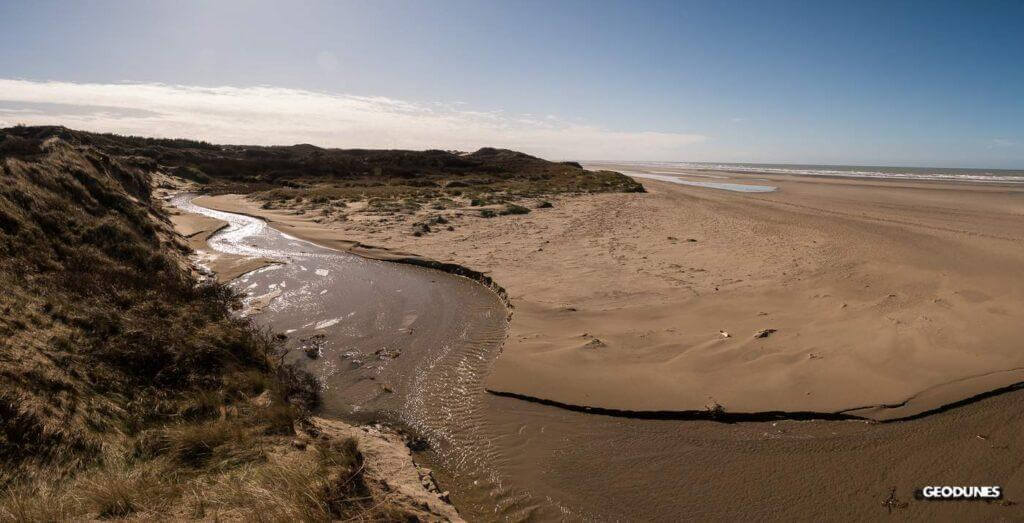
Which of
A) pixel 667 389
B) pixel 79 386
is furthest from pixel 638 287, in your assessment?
pixel 79 386

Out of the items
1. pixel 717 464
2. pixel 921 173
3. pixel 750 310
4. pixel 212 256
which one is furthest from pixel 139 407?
pixel 921 173

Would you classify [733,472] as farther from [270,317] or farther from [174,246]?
[174,246]

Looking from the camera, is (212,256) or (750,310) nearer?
(750,310)

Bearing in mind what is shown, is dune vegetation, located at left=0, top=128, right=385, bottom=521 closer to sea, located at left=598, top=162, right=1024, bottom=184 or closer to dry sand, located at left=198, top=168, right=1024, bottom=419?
dry sand, located at left=198, top=168, right=1024, bottom=419

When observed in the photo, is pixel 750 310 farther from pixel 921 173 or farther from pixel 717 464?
pixel 921 173

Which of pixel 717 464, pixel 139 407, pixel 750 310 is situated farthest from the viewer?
pixel 750 310

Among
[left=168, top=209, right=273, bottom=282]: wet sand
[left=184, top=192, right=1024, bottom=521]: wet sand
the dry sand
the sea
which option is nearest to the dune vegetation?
[left=184, top=192, right=1024, bottom=521]: wet sand
